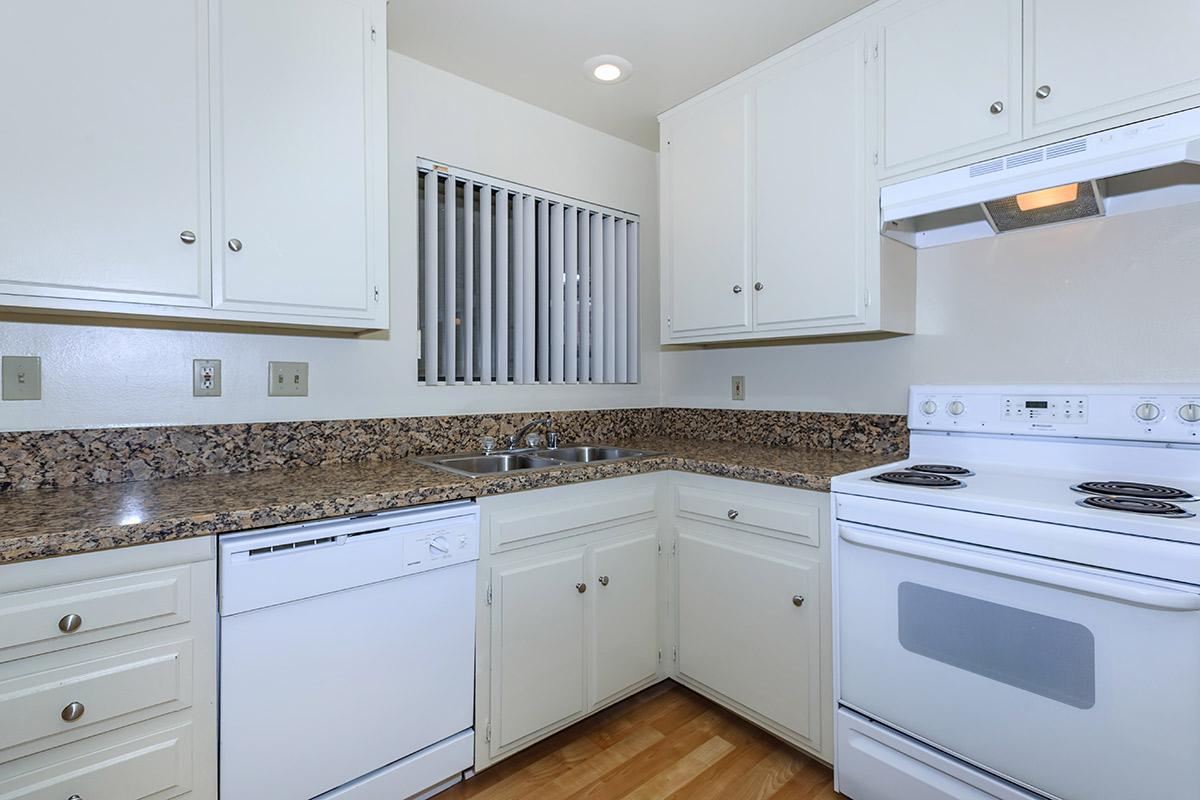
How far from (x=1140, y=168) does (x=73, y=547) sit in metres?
2.34

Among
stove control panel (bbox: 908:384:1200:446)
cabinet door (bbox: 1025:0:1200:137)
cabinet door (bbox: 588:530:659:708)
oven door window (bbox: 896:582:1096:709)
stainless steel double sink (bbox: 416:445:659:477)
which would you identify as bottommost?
cabinet door (bbox: 588:530:659:708)

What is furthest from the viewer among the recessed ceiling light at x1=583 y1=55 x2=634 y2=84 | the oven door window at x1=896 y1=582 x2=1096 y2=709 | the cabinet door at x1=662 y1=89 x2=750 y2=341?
the cabinet door at x1=662 y1=89 x2=750 y2=341

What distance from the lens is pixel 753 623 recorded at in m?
1.77

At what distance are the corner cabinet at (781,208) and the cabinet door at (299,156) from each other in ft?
4.02

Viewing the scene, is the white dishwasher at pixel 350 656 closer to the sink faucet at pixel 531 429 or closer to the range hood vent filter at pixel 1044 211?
the sink faucet at pixel 531 429

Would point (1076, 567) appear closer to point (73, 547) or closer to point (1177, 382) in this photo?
point (1177, 382)

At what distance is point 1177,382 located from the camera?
147cm

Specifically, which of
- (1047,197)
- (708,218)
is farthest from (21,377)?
(1047,197)

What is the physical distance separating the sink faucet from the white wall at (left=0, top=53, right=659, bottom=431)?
94mm

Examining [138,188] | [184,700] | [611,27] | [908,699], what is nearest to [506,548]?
[184,700]

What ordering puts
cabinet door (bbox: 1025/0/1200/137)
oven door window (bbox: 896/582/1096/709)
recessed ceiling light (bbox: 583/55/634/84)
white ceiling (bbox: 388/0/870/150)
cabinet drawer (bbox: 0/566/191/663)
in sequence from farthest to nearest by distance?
recessed ceiling light (bbox: 583/55/634/84), white ceiling (bbox: 388/0/870/150), cabinet door (bbox: 1025/0/1200/137), oven door window (bbox: 896/582/1096/709), cabinet drawer (bbox: 0/566/191/663)

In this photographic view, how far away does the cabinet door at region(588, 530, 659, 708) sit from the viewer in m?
1.85

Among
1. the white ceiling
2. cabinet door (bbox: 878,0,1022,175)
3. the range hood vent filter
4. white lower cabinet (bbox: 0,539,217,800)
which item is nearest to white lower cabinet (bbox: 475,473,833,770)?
white lower cabinet (bbox: 0,539,217,800)

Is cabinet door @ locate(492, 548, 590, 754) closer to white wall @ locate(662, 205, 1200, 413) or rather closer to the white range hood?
white wall @ locate(662, 205, 1200, 413)
